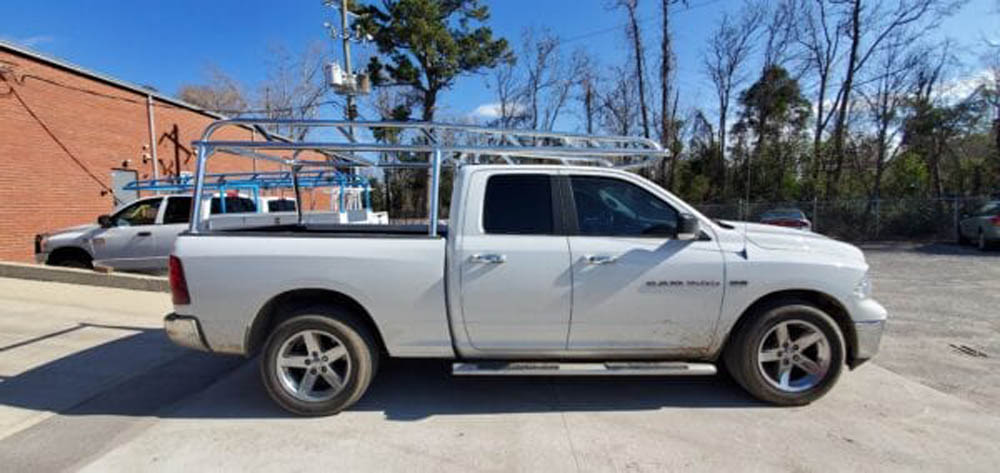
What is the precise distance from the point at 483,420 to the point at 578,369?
2.59 feet

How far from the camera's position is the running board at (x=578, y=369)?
346 centimetres

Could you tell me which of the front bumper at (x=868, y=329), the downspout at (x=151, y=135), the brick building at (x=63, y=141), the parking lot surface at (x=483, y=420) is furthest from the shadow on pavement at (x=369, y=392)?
the downspout at (x=151, y=135)

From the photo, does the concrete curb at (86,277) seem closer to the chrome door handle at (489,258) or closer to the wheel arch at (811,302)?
the chrome door handle at (489,258)

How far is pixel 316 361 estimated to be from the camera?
3.59 meters

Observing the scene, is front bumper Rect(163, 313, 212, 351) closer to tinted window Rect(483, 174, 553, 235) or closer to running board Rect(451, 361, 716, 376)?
running board Rect(451, 361, 716, 376)

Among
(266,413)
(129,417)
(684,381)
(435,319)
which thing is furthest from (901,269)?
(129,417)

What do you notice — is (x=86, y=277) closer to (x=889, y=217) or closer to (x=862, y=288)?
(x=862, y=288)

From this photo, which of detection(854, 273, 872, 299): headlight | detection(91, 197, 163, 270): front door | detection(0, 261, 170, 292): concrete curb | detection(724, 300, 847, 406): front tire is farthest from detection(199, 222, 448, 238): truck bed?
detection(91, 197, 163, 270): front door

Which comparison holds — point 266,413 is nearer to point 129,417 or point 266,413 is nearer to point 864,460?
point 129,417

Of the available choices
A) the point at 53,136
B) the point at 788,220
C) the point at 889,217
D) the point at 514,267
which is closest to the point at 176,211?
the point at 53,136

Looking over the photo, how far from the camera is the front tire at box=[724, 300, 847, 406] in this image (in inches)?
141

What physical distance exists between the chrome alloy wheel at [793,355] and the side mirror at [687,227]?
0.98 meters

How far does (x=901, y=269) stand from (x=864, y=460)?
10388 millimetres

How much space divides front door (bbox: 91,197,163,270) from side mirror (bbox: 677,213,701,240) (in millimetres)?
9163
